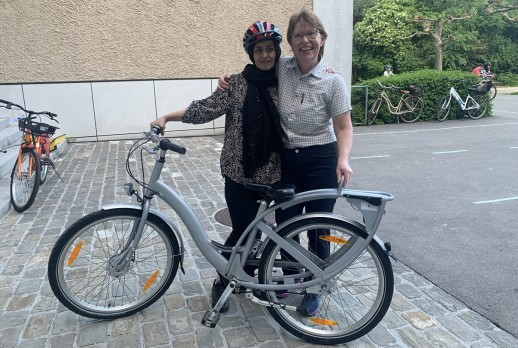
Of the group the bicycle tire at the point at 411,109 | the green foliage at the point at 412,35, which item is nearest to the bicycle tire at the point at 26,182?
the bicycle tire at the point at 411,109

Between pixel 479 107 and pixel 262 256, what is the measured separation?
1293cm

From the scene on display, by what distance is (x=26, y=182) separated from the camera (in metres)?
5.09

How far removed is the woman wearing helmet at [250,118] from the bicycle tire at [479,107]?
40.8 ft

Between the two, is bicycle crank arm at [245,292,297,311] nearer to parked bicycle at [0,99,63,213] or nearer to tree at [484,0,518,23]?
parked bicycle at [0,99,63,213]

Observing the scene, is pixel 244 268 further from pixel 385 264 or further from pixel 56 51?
pixel 56 51

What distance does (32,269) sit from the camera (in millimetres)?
3488

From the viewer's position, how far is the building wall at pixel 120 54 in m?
8.84

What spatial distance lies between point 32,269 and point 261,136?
2.33m

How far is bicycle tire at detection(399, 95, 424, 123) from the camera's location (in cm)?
1277

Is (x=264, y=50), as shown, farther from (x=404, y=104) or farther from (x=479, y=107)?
(x=479, y=107)

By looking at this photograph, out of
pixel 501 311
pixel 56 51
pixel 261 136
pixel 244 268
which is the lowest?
pixel 501 311

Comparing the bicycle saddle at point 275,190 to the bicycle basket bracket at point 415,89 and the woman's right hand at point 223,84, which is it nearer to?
the woman's right hand at point 223,84

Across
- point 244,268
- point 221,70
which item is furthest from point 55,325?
point 221,70

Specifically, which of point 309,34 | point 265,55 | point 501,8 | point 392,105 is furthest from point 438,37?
point 265,55
